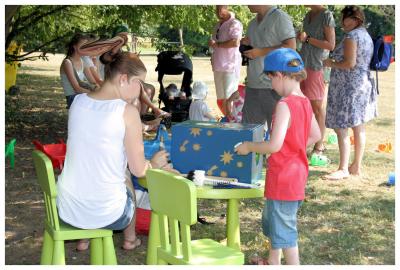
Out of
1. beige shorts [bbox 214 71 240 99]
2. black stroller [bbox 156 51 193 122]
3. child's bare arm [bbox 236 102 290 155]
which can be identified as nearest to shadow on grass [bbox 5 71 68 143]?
black stroller [bbox 156 51 193 122]

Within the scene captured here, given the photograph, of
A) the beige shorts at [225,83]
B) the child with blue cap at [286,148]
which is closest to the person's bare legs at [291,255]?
the child with blue cap at [286,148]

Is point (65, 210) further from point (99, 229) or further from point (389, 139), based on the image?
point (389, 139)

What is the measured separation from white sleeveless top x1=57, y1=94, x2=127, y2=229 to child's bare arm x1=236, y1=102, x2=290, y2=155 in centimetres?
64

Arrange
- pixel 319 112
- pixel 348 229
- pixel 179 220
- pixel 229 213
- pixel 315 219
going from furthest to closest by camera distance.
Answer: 1. pixel 319 112
2. pixel 315 219
3. pixel 348 229
4. pixel 229 213
5. pixel 179 220

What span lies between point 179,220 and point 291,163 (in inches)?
36.5

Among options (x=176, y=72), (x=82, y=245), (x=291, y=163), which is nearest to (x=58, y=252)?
(x=82, y=245)

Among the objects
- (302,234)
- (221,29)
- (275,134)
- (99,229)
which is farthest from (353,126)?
(99,229)

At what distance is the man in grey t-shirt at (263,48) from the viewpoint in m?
5.83

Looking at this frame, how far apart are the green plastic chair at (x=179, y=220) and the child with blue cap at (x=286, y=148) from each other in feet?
1.59

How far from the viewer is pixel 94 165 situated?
11.3 ft

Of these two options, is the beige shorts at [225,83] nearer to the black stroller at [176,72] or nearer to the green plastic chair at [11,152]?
the black stroller at [176,72]

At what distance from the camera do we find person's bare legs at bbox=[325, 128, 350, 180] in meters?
6.79

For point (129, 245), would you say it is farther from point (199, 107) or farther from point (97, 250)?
point (199, 107)

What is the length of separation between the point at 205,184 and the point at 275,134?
46cm
